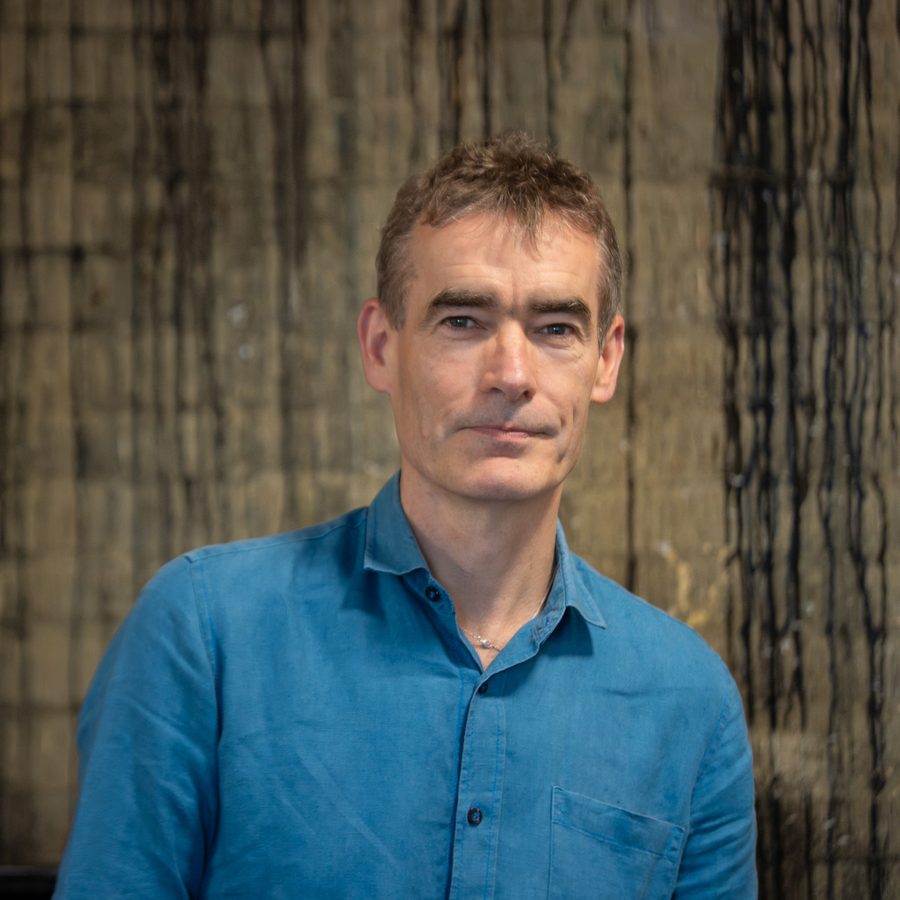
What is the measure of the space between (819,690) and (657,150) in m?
0.77

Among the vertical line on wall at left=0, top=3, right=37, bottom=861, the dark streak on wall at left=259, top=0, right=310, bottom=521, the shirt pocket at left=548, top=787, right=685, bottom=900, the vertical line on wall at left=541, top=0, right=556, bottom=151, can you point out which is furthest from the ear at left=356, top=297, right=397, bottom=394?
the shirt pocket at left=548, top=787, right=685, bottom=900

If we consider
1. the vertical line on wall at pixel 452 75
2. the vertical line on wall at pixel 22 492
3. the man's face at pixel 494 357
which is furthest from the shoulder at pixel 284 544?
the vertical line on wall at pixel 452 75

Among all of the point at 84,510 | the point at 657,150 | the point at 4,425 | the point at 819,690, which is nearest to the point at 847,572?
the point at 819,690

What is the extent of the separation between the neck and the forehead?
254 millimetres

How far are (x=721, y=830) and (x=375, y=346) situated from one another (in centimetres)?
76

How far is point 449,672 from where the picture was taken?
1287mm

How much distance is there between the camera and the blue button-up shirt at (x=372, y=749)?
1229 mm

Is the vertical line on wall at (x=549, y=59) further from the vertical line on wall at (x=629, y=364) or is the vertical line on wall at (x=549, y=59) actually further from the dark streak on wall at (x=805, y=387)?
the dark streak on wall at (x=805, y=387)

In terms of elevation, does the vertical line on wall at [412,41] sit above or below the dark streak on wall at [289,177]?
above

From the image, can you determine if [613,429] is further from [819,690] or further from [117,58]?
[117,58]

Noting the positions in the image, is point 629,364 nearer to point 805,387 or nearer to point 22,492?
point 805,387

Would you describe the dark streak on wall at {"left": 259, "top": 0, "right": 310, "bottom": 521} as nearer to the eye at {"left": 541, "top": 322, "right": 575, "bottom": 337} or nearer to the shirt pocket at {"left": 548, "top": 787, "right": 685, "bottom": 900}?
the eye at {"left": 541, "top": 322, "right": 575, "bottom": 337}

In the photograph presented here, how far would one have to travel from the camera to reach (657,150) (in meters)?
1.48

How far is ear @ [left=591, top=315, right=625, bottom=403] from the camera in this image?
56.2 inches
